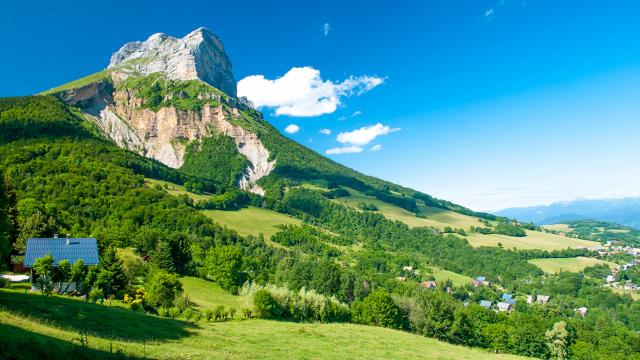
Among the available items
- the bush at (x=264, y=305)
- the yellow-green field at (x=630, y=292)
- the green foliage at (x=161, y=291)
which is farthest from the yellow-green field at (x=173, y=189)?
the yellow-green field at (x=630, y=292)


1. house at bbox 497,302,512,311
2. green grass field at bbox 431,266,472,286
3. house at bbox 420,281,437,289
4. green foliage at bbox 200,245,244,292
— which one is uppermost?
green foliage at bbox 200,245,244,292

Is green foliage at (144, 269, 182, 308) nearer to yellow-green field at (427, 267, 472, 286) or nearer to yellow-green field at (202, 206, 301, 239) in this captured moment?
yellow-green field at (202, 206, 301, 239)

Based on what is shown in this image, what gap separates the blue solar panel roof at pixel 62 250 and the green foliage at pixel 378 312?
158ft

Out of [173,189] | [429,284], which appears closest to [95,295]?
[429,284]

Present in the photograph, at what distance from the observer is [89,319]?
30422mm

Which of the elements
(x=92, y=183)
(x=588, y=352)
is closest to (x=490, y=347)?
(x=588, y=352)

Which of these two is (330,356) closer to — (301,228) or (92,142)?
(301,228)

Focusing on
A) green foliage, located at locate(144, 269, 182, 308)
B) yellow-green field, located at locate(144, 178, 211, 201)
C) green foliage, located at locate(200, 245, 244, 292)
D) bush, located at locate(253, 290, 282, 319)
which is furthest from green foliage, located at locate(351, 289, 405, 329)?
yellow-green field, located at locate(144, 178, 211, 201)

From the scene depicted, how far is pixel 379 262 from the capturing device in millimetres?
166500

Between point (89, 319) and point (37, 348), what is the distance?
583 inches

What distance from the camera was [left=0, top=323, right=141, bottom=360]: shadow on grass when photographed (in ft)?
53.6

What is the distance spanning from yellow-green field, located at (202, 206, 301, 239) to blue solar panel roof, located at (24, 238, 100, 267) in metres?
102

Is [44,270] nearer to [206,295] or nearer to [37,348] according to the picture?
[206,295]

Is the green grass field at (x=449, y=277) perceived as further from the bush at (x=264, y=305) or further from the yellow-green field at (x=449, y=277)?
the bush at (x=264, y=305)
